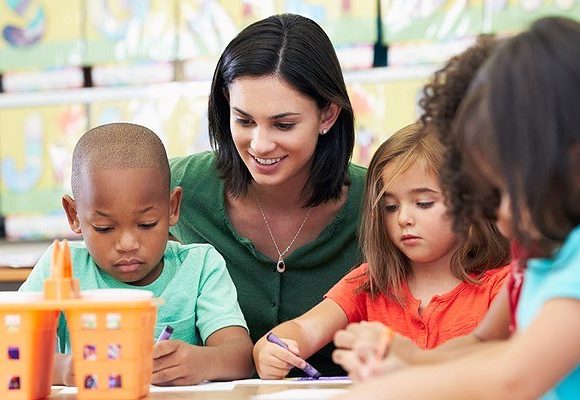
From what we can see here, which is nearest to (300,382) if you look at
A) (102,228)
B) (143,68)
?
(102,228)

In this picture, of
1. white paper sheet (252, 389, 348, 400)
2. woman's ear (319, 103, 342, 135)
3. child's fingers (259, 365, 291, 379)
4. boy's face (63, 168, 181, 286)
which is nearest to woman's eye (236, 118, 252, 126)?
woman's ear (319, 103, 342, 135)

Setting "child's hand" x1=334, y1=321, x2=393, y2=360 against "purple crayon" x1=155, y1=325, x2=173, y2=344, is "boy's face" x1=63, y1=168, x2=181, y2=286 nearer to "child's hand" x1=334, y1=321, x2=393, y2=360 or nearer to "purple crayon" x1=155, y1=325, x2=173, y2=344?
"purple crayon" x1=155, y1=325, x2=173, y2=344

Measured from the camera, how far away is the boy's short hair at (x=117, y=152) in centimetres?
156

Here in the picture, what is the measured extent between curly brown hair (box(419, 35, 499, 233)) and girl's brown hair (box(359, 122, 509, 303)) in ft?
1.75

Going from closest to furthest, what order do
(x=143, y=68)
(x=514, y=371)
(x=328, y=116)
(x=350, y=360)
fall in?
(x=514, y=371) < (x=350, y=360) < (x=328, y=116) < (x=143, y=68)

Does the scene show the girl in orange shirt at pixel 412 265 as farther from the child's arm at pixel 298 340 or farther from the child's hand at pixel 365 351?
the child's hand at pixel 365 351

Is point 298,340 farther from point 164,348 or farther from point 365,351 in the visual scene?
point 365,351

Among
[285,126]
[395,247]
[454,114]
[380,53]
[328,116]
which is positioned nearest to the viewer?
[454,114]

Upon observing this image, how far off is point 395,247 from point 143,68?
1560mm

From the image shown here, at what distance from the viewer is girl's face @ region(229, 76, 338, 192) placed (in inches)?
71.9

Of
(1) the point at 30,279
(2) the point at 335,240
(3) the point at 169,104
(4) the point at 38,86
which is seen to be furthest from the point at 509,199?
(4) the point at 38,86

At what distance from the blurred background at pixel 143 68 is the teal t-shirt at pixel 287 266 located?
80 centimetres

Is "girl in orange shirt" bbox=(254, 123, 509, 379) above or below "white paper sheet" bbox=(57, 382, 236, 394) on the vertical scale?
above

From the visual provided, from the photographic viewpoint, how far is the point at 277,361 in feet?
4.92
